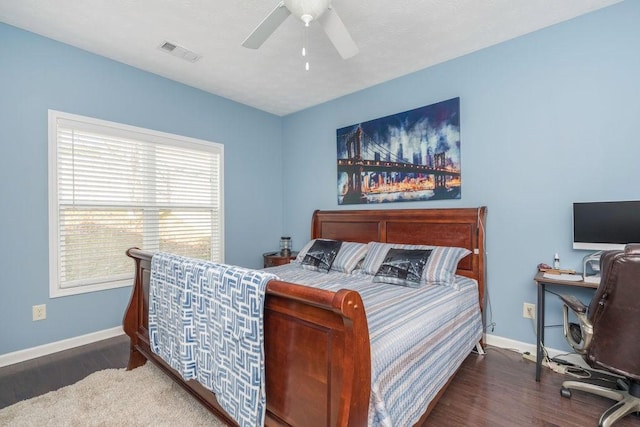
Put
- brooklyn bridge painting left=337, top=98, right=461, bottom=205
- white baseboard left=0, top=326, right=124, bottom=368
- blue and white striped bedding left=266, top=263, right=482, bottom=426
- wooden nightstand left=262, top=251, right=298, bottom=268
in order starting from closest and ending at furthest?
blue and white striped bedding left=266, top=263, right=482, bottom=426 → white baseboard left=0, top=326, right=124, bottom=368 → brooklyn bridge painting left=337, top=98, right=461, bottom=205 → wooden nightstand left=262, top=251, right=298, bottom=268

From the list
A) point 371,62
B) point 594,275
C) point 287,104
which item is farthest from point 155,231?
point 594,275

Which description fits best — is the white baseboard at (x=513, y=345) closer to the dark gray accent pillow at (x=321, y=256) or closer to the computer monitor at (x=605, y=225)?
the computer monitor at (x=605, y=225)

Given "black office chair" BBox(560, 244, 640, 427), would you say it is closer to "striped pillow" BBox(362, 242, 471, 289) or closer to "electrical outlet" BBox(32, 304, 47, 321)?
"striped pillow" BBox(362, 242, 471, 289)

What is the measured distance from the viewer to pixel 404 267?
8.53 feet

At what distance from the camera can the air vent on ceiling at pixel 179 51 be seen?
8.90 ft

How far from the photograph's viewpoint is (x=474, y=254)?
2766 mm

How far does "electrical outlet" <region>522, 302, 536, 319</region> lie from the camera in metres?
2.56

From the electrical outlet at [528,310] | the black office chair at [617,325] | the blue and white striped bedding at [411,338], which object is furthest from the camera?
the electrical outlet at [528,310]

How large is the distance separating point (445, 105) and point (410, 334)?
2.36 meters

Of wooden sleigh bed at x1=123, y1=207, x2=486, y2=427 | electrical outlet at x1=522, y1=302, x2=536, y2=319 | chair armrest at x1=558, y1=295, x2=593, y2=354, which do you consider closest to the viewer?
wooden sleigh bed at x1=123, y1=207, x2=486, y2=427

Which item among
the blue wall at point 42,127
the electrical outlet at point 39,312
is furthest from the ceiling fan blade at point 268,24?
the electrical outlet at point 39,312

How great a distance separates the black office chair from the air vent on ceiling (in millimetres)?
3481

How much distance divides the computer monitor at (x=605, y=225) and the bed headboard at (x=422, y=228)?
669mm

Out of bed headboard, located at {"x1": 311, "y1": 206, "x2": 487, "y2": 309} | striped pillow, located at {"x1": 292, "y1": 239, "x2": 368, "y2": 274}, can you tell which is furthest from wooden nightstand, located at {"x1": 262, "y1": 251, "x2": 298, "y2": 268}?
striped pillow, located at {"x1": 292, "y1": 239, "x2": 368, "y2": 274}
